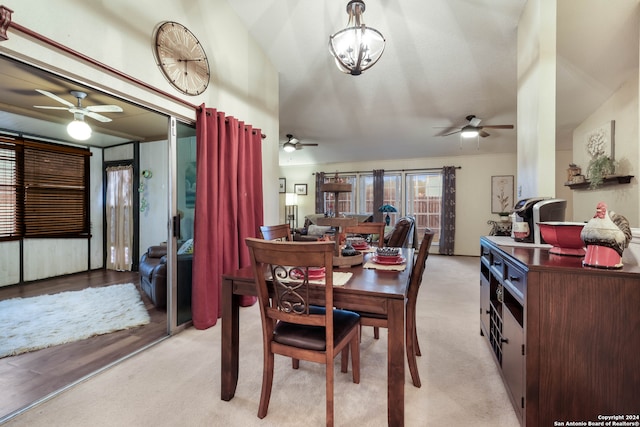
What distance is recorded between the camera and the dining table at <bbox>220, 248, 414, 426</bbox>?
51.8 inches

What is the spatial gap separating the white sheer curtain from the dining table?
13.9 ft

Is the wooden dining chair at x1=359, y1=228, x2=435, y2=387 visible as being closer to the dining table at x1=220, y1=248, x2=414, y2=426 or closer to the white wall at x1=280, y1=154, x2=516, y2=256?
the dining table at x1=220, y1=248, x2=414, y2=426

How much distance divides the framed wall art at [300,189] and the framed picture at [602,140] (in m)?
5.91

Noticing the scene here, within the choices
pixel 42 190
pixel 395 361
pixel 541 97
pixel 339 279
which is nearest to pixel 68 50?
pixel 339 279

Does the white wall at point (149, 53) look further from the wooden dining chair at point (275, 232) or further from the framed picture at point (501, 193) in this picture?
the framed picture at point (501, 193)

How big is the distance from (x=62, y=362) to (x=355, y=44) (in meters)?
3.07

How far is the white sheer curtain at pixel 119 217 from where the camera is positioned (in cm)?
494

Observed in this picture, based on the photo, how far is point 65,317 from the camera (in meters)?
2.87

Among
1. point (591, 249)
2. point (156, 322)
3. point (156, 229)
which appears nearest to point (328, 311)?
point (591, 249)

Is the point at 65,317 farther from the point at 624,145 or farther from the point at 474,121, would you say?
the point at 624,145

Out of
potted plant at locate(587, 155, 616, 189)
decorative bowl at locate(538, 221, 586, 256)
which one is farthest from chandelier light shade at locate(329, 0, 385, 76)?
potted plant at locate(587, 155, 616, 189)

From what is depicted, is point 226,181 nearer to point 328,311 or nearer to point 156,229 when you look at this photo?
point 328,311

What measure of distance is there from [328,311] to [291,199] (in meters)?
6.59

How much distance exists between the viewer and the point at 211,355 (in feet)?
7.17
